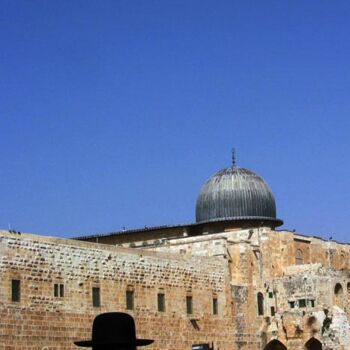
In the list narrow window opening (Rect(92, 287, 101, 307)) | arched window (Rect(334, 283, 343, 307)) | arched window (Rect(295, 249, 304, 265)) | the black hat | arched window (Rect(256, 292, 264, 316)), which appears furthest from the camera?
arched window (Rect(295, 249, 304, 265))

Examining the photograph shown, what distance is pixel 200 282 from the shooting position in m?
34.1

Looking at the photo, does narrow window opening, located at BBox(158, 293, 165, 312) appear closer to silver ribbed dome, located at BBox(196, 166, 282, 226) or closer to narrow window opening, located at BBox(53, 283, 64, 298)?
narrow window opening, located at BBox(53, 283, 64, 298)

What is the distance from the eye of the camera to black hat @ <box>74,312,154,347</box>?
477 centimetres

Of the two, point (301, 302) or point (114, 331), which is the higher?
point (301, 302)

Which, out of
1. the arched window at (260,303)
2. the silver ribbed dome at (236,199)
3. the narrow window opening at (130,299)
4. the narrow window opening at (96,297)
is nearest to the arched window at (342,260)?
the silver ribbed dome at (236,199)

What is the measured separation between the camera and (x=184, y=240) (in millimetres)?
38219

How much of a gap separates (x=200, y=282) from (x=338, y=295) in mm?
7164

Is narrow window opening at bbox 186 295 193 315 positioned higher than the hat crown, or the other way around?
narrow window opening at bbox 186 295 193 315

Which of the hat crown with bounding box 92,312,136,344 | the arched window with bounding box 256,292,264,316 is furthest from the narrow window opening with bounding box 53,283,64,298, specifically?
the hat crown with bounding box 92,312,136,344

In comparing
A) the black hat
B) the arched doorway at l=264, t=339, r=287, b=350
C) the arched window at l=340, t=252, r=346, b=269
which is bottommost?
the arched doorway at l=264, t=339, r=287, b=350

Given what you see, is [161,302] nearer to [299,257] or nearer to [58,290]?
[58,290]

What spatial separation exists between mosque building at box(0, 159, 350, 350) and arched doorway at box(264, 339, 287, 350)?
0.27 ft

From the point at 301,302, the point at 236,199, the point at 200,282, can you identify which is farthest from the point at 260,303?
the point at 236,199

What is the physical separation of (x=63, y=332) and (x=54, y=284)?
1.49m
